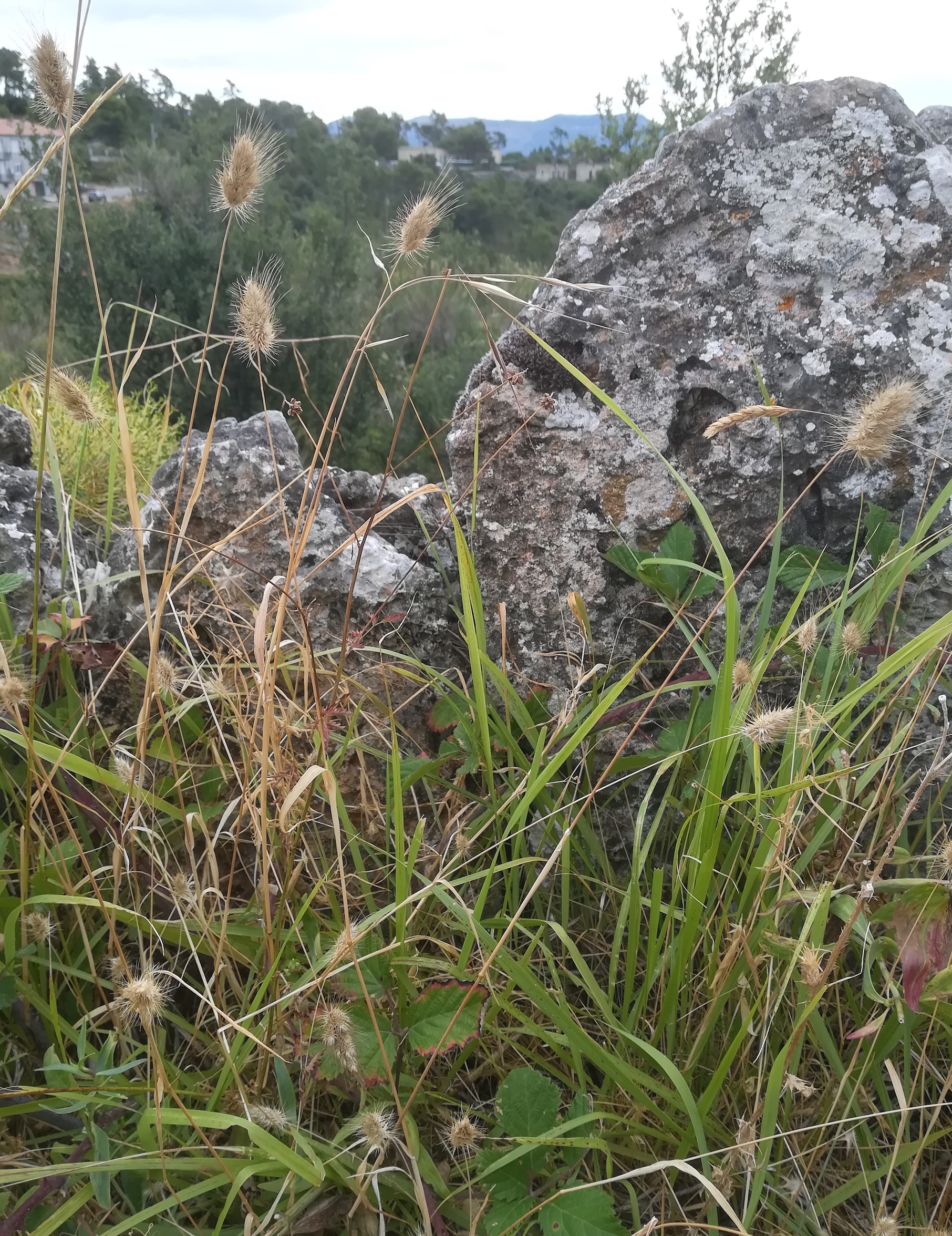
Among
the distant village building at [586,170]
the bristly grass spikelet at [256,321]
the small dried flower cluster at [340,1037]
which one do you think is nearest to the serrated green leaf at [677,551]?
the bristly grass spikelet at [256,321]

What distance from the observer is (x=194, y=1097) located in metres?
1.29

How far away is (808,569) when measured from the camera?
65.9 inches

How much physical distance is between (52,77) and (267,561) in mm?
986

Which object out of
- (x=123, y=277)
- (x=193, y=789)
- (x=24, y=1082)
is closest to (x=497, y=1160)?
(x=24, y=1082)

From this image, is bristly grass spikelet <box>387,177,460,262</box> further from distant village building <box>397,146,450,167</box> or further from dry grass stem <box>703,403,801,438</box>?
distant village building <box>397,146,450,167</box>

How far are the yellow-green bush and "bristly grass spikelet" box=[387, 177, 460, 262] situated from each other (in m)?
0.62

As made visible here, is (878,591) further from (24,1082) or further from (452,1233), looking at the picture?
(24,1082)

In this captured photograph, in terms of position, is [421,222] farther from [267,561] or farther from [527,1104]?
[527,1104]

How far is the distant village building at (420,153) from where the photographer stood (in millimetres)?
38131

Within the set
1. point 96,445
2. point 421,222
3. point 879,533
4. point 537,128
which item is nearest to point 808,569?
point 879,533

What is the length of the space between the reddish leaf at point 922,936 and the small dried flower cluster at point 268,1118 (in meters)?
0.80

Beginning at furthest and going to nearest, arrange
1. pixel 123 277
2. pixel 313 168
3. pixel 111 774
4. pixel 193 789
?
pixel 313 168, pixel 123 277, pixel 193 789, pixel 111 774

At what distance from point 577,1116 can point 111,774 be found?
0.91 m

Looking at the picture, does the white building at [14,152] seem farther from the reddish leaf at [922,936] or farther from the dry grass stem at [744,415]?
the reddish leaf at [922,936]
